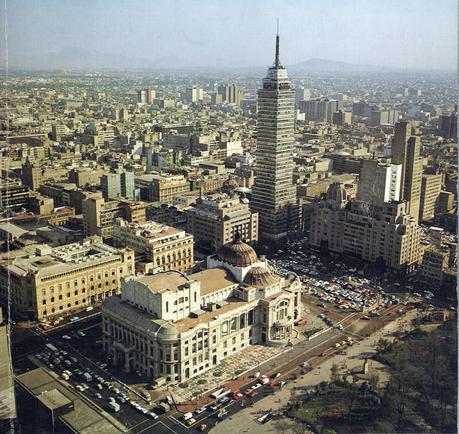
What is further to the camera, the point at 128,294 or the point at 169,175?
→ the point at 169,175

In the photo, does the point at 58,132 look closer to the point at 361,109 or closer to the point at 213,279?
the point at 361,109

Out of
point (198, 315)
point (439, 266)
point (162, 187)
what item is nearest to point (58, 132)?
point (162, 187)

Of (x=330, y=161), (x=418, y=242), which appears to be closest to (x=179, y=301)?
(x=418, y=242)

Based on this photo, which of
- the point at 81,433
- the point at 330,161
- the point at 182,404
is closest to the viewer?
the point at 81,433

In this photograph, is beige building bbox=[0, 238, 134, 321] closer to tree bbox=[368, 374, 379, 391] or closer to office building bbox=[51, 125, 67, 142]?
tree bbox=[368, 374, 379, 391]

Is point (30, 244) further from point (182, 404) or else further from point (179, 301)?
point (182, 404)

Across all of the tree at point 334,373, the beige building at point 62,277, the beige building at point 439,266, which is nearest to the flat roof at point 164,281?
the beige building at point 62,277
